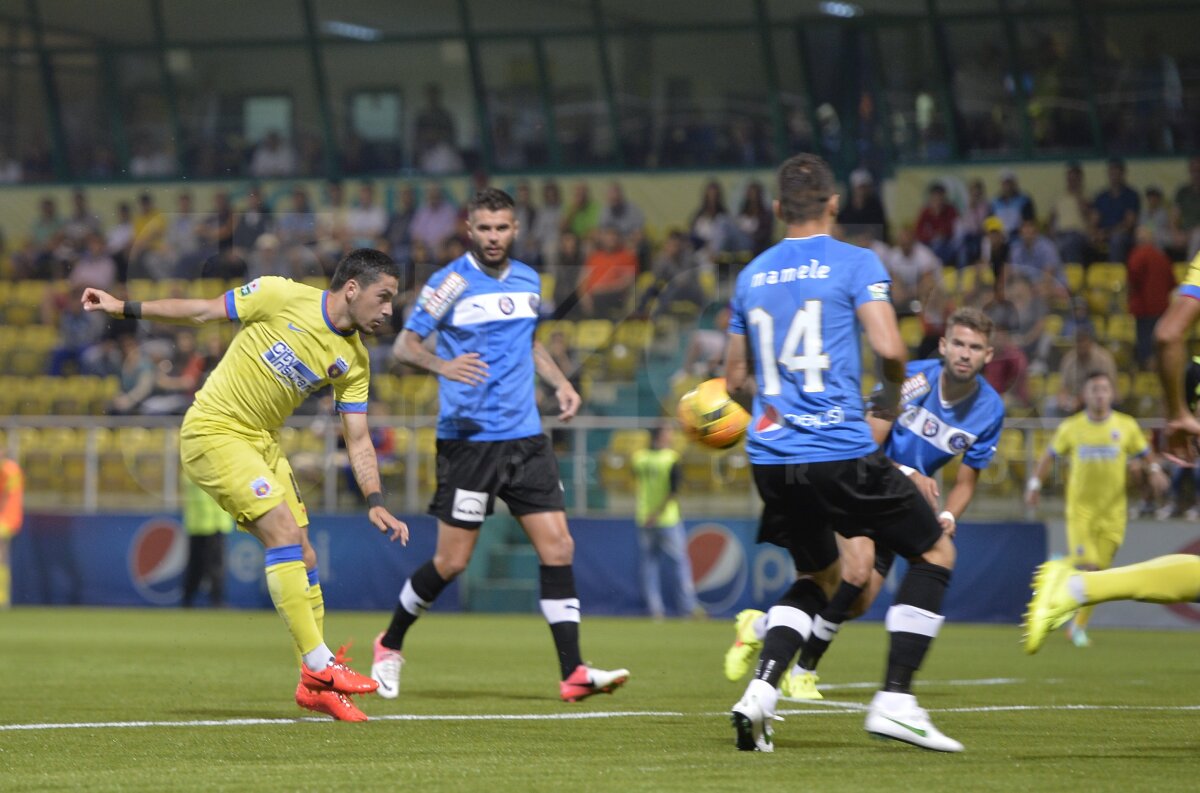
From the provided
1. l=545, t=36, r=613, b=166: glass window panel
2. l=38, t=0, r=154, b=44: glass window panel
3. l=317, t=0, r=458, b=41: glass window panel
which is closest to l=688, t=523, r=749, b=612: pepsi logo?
l=545, t=36, r=613, b=166: glass window panel

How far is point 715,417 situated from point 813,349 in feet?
2.02

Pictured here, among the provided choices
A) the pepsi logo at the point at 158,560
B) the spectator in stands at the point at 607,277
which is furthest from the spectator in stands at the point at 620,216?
the pepsi logo at the point at 158,560

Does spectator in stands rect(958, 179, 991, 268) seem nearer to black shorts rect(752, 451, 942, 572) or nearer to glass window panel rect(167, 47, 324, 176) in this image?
glass window panel rect(167, 47, 324, 176)

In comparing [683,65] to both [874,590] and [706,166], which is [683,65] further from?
[874,590]

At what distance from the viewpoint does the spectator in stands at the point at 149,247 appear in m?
25.8

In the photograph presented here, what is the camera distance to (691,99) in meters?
28.4

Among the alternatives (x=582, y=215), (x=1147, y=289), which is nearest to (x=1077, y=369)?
(x=1147, y=289)

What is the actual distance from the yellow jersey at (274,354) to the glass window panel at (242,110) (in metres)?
22.3

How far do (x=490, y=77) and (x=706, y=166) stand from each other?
4.23 metres

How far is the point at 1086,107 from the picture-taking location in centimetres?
2575

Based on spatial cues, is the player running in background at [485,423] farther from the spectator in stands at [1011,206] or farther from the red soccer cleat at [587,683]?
the spectator in stands at [1011,206]

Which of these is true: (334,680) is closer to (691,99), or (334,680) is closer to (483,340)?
(483,340)

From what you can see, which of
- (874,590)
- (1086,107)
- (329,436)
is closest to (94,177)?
(329,436)

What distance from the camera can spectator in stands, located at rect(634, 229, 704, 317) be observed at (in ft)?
69.4
